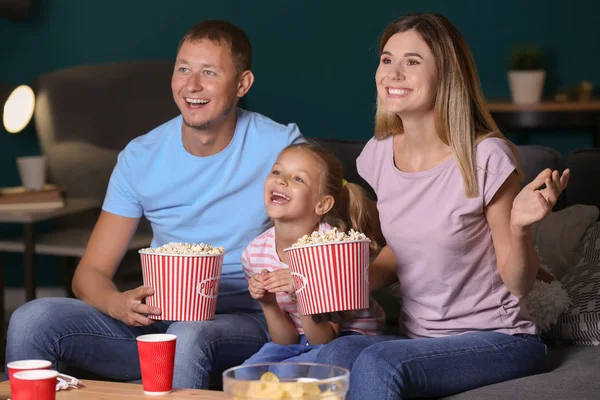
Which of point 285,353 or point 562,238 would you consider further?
point 562,238

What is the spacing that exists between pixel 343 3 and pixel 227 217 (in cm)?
255

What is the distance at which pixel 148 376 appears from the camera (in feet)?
5.49

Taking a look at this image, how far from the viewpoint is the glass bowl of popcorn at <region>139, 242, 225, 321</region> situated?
193 cm

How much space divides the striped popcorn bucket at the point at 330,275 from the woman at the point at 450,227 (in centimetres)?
13

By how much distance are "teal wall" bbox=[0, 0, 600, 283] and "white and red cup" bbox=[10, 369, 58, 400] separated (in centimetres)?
324

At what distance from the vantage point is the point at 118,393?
1724 mm

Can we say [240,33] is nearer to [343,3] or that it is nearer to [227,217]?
[227,217]

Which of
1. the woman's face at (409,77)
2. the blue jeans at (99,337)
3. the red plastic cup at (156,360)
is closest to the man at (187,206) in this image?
the blue jeans at (99,337)

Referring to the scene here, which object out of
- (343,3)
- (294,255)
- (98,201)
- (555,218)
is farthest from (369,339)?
(343,3)

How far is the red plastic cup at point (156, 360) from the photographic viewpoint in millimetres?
1655

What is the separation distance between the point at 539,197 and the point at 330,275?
0.43m

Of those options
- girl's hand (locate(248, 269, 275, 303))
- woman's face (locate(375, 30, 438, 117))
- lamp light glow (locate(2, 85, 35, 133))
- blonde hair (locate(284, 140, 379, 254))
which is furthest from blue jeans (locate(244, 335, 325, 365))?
lamp light glow (locate(2, 85, 35, 133))

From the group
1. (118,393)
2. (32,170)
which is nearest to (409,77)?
(118,393)

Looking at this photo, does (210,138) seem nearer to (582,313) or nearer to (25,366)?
(25,366)
